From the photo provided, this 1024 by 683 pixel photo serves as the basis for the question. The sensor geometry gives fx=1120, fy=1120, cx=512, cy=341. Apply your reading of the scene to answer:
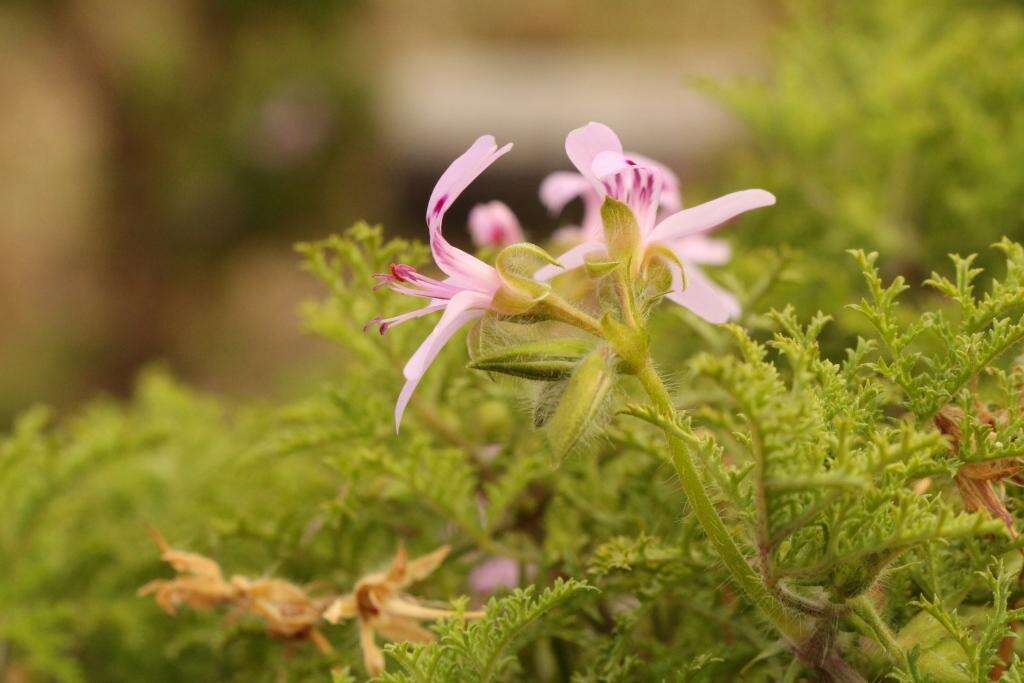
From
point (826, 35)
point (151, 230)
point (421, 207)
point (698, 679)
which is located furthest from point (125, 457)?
point (421, 207)

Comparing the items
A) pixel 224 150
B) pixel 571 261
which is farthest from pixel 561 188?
pixel 224 150

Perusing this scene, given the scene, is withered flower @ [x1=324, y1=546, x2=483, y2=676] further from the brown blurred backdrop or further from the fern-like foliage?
the brown blurred backdrop

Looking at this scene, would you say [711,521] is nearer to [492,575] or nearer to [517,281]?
[517,281]

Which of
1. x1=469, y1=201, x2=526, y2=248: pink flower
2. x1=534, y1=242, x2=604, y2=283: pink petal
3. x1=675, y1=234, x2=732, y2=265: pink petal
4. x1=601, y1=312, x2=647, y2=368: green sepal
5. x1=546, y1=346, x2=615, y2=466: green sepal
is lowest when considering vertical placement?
x1=546, y1=346, x2=615, y2=466: green sepal

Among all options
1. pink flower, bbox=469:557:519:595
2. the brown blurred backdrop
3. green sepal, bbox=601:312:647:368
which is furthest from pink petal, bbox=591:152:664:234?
the brown blurred backdrop

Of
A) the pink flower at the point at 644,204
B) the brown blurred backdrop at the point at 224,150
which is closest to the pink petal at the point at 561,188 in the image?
the pink flower at the point at 644,204

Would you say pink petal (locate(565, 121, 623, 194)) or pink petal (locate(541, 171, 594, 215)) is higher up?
pink petal (locate(541, 171, 594, 215))

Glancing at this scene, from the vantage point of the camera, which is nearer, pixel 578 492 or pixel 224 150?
pixel 578 492

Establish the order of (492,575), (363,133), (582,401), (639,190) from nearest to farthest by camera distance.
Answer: (582,401) < (639,190) < (492,575) < (363,133)
